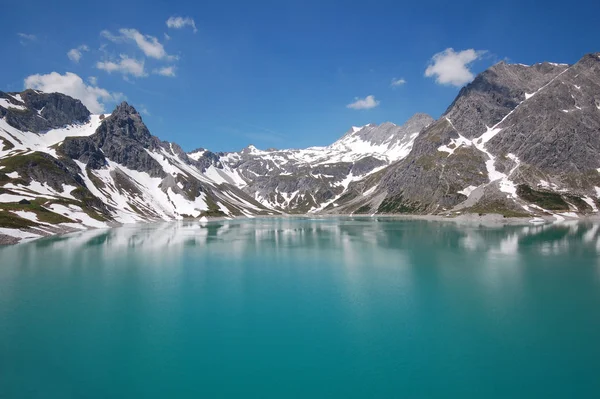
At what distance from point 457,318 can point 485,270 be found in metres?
24.8

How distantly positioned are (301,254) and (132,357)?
51.4 meters

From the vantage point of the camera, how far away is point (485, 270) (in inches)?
2130

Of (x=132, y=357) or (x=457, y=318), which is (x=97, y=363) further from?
(x=457, y=318)

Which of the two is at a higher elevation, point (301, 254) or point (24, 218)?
point (24, 218)

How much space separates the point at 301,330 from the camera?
30.8 meters

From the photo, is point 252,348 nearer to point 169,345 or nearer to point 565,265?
point 169,345

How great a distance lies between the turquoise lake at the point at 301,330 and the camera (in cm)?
2183

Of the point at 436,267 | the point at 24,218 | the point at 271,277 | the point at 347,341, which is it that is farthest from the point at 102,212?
the point at 347,341

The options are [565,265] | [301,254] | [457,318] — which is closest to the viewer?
[457,318]

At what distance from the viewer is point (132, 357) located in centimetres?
2523

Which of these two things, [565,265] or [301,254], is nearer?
[565,265]

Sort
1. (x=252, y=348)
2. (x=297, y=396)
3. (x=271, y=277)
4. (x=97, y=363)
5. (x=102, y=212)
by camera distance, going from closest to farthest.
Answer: (x=297, y=396)
(x=97, y=363)
(x=252, y=348)
(x=271, y=277)
(x=102, y=212)

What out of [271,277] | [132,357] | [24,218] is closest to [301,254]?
[271,277]

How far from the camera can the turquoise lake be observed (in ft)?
71.6
